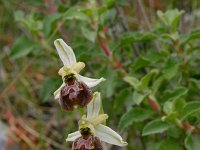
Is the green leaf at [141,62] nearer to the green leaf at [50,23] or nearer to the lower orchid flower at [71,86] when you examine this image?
the green leaf at [50,23]

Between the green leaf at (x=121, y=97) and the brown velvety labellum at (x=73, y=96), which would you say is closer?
the brown velvety labellum at (x=73, y=96)

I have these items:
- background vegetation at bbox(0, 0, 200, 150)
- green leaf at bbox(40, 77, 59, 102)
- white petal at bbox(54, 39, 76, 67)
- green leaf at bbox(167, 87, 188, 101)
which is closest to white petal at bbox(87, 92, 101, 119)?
white petal at bbox(54, 39, 76, 67)

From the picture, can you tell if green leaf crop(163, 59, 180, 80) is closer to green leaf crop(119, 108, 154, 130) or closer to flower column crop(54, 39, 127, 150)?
green leaf crop(119, 108, 154, 130)

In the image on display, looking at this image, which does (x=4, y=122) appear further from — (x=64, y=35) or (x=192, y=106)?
(x=192, y=106)

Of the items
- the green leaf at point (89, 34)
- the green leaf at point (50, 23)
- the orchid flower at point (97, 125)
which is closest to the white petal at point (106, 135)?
the orchid flower at point (97, 125)

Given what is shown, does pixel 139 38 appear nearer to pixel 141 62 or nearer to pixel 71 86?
pixel 141 62

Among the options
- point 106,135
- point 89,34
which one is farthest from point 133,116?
point 106,135
